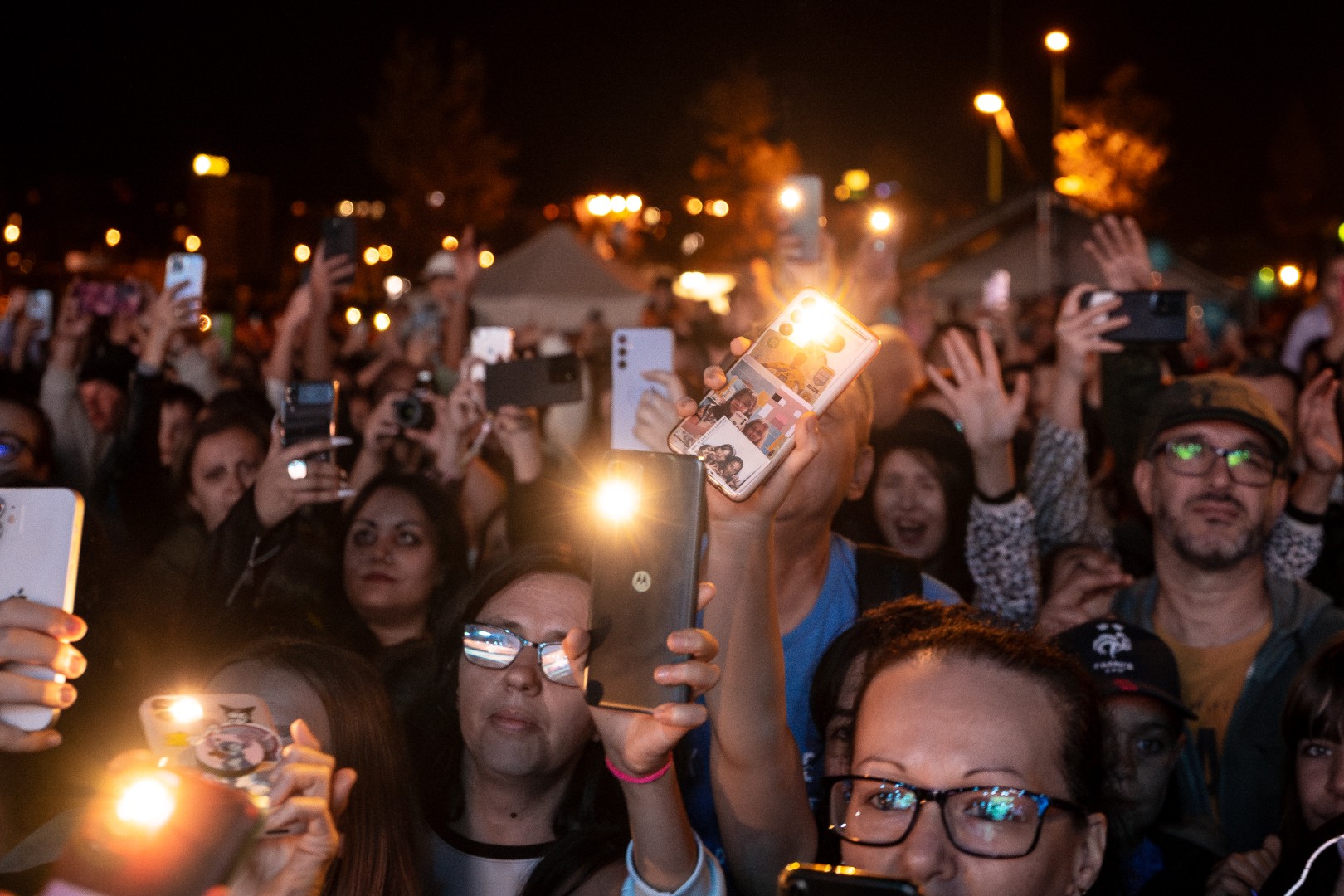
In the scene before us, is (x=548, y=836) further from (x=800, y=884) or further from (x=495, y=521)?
(x=495, y=521)

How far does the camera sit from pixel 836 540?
3705mm

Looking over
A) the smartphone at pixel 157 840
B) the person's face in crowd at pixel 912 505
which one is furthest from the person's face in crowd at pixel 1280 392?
the smartphone at pixel 157 840

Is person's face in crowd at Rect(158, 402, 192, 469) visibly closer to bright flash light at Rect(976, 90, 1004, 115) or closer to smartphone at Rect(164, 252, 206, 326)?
smartphone at Rect(164, 252, 206, 326)

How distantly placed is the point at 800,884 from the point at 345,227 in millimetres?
6657

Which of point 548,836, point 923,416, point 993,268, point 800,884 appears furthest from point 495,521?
point 993,268

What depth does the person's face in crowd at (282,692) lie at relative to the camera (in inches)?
108

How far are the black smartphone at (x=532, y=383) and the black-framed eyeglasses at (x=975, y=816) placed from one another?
3.71 metres

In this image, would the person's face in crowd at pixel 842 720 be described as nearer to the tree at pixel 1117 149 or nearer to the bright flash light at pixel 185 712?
the bright flash light at pixel 185 712

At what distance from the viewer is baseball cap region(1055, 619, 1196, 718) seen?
329cm

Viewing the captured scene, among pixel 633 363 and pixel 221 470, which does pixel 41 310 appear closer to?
pixel 221 470

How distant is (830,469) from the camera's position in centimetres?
336

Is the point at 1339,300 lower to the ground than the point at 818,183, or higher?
lower

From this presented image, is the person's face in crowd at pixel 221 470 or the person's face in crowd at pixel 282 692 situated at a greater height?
the person's face in crowd at pixel 221 470

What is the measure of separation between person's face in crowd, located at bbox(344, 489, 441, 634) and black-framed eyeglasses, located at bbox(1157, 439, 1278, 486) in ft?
8.96
